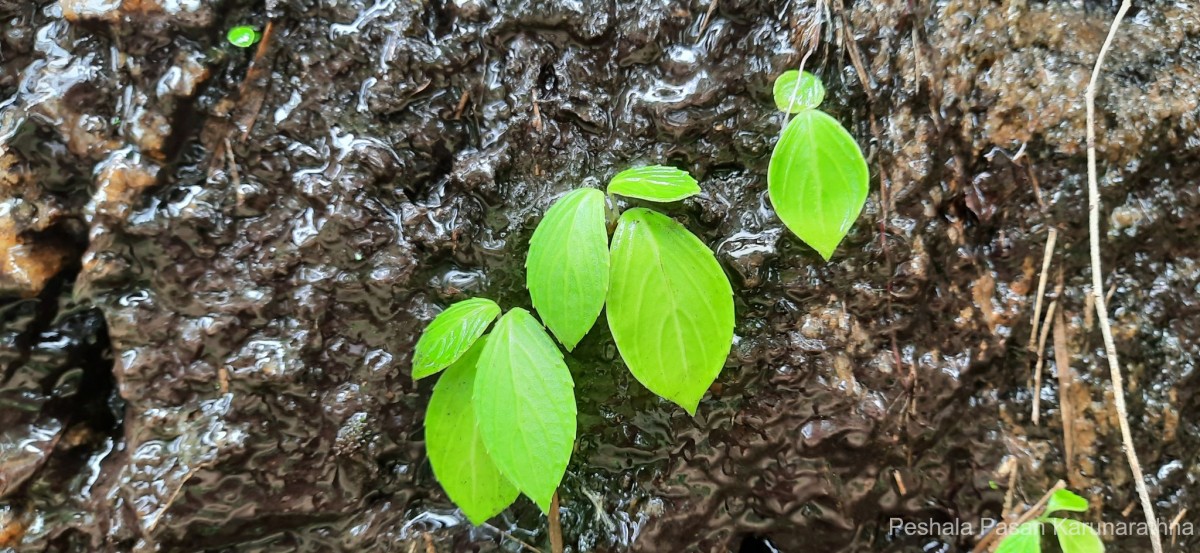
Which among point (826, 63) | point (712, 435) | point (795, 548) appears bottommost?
point (795, 548)

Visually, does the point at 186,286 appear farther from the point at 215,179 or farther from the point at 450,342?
the point at 450,342

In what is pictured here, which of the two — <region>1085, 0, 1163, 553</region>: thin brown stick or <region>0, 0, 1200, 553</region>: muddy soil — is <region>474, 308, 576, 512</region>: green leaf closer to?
<region>0, 0, 1200, 553</region>: muddy soil

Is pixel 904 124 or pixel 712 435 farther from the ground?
pixel 904 124

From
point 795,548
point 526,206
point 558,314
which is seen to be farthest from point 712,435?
point 526,206

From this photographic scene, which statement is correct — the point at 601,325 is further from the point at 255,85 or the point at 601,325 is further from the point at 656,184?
the point at 255,85

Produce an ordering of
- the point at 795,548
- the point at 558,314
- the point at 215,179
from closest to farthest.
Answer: the point at 558,314
the point at 215,179
the point at 795,548

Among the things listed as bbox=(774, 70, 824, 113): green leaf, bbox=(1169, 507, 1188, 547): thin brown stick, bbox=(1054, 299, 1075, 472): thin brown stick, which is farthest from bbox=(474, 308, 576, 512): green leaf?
bbox=(1169, 507, 1188, 547): thin brown stick

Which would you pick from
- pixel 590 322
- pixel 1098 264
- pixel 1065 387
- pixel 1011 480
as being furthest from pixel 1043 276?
pixel 590 322
